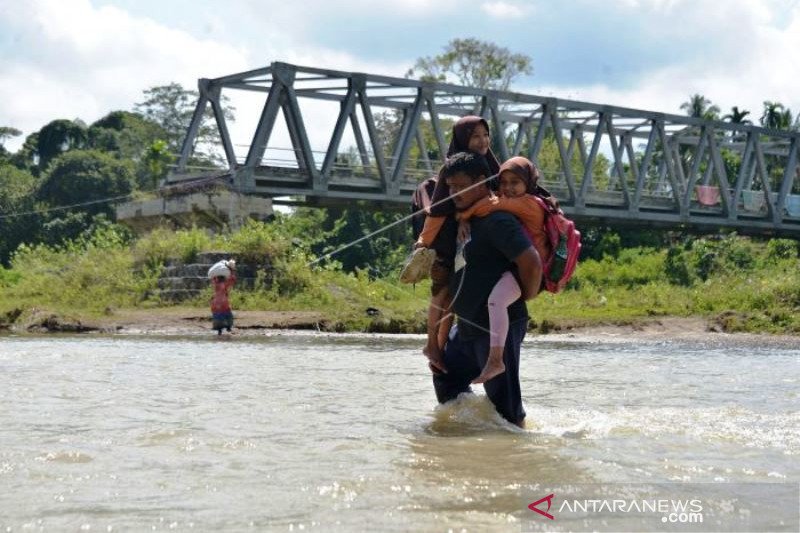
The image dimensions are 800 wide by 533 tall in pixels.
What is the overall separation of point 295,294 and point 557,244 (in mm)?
15784

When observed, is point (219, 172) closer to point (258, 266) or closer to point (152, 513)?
point (258, 266)

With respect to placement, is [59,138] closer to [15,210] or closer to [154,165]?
[15,210]

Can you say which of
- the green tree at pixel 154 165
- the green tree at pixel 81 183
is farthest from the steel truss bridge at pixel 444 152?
the green tree at pixel 81 183

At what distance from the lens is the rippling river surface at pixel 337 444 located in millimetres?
3561

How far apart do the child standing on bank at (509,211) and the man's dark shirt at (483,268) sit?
0.05 meters

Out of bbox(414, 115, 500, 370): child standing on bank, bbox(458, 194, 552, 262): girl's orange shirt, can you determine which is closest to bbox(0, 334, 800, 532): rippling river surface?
bbox(414, 115, 500, 370): child standing on bank

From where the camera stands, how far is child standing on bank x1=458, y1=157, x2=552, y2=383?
5.41 m

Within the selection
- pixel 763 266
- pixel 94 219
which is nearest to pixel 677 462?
pixel 763 266

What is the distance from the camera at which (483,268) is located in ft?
18.1

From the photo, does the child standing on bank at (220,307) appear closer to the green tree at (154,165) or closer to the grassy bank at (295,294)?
the grassy bank at (295,294)

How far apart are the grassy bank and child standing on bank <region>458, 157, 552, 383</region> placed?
13163 mm

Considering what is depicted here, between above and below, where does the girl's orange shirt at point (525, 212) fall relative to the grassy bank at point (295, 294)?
above

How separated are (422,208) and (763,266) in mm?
30337

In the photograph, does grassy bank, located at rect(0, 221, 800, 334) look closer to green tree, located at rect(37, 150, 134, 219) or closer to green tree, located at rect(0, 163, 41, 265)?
green tree, located at rect(0, 163, 41, 265)
